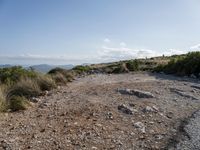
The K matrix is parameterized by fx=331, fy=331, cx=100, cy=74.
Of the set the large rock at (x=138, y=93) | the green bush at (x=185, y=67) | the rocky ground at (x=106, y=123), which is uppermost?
the green bush at (x=185, y=67)

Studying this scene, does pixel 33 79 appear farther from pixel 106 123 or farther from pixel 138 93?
pixel 106 123

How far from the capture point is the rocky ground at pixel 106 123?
260 inches

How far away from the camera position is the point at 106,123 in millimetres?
7941

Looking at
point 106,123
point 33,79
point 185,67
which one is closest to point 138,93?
point 106,123

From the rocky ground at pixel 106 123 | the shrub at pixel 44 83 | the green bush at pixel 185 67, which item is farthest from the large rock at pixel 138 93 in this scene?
the green bush at pixel 185 67

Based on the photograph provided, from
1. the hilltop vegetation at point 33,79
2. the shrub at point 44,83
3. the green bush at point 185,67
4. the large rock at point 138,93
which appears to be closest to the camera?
the hilltop vegetation at point 33,79

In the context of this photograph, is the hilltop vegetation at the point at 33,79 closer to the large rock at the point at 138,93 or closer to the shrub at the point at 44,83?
the shrub at the point at 44,83

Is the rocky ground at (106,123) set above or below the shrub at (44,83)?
below

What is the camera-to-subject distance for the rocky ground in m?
6.60

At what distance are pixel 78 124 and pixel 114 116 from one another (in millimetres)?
1144

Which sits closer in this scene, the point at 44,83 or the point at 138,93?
the point at 138,93

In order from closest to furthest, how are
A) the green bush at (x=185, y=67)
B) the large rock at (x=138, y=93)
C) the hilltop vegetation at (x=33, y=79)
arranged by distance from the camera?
1. the hilltop vegetation at (x=33, y=79)
2. the large rock at (x=138, y=93)
3. the green bush at (x=185, y=67)

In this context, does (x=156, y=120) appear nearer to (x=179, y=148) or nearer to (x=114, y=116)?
(x=114, y=116)

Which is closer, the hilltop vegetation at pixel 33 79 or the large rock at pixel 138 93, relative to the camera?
the hilltop vegetation at pixel 33 79
